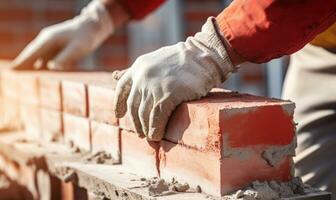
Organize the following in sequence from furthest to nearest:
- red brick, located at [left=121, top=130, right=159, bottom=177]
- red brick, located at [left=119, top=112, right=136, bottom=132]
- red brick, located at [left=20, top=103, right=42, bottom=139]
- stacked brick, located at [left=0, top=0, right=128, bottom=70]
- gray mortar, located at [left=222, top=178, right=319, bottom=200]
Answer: stacked brick, located at [left=0, top=0, right=128, bottom=70], red brick, located at [left=20, top=103, right=42, bottom=139], red brick, located at [left=119, top=112, right=136, bottom=132], red brick, located at [left=121, top=130, right=159, bottom=177], gray mortar, located at [left=222, top=178, right=319, bottom=200]

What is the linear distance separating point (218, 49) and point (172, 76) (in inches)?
6.7

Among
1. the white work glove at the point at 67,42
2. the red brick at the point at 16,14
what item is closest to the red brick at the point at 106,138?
the white work glove at the point at 67,42

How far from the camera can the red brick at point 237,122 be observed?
6.41 ft

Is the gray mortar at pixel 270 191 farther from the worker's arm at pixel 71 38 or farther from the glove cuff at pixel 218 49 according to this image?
the worker's arm at pixel 71 38

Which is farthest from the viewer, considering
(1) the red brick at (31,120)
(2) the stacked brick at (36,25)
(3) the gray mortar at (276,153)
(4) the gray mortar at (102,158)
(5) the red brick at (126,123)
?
(2) the stacked brick at (36,25)

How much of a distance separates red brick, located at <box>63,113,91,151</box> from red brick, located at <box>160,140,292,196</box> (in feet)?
2.66

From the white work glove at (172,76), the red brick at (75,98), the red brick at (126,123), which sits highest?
the white work glove at (172,76)

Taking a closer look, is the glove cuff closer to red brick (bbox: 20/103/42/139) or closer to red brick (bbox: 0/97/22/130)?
red brick (bbox: 20/103/42/139)

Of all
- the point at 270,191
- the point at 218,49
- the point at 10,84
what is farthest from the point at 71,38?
the point at 270,191

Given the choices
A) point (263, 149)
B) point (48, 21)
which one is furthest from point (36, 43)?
point (48, 21)

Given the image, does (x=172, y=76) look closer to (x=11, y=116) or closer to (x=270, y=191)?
(x=270, y=191)

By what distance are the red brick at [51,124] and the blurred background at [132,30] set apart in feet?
14.3

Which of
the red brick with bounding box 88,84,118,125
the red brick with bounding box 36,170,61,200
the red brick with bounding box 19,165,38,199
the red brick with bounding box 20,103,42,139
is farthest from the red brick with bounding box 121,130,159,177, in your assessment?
the red brick with bounding box 20,103,42,139

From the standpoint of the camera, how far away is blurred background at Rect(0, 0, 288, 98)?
7.72 metres
